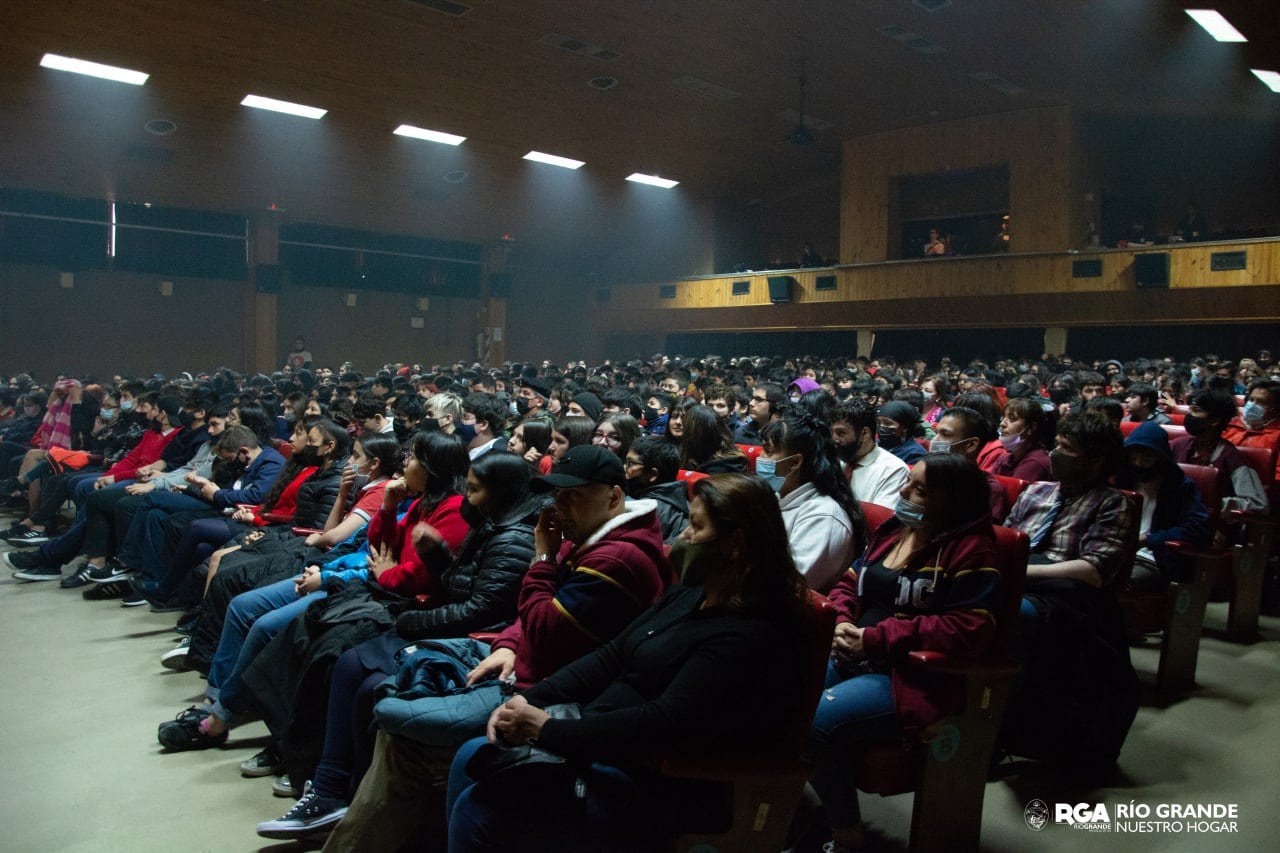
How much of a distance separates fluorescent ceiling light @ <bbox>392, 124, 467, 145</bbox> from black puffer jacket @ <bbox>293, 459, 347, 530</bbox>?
9812 millimetres

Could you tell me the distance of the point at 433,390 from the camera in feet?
28.8

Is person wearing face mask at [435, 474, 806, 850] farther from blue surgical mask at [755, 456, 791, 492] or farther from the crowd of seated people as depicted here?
blue surgical mask at [755, 456, 791, 492]

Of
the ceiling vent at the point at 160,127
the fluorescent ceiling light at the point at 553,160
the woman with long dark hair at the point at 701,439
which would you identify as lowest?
the woman with long dark hair at the point at 701,439

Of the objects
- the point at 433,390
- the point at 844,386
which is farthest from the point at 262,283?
the point at 844,386

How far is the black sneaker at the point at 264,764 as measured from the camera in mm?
2977

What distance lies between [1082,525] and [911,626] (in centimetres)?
115

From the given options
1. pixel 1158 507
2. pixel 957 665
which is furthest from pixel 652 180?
pixel 957 665

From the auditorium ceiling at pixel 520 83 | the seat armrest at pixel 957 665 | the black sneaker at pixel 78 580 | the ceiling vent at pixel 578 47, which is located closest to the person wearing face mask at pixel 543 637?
the seat armrest at pixel 957 665

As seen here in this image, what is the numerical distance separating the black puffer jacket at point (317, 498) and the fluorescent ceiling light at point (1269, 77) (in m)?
10.7

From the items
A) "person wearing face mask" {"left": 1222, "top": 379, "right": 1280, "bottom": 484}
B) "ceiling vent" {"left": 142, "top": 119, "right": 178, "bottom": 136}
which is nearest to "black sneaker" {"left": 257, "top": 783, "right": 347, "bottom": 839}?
"person wearing face mask" {"left": 1222, "top": 379, "right": 1280, "bottom": 484}

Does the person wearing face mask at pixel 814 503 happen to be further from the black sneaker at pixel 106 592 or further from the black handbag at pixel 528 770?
the black sneaker at pixel 106 592

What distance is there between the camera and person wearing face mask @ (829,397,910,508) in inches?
143

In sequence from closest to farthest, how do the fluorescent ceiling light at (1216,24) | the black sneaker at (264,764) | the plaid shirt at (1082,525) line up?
1. the plaid shirt at (1082,525)
2. the black sneaker at (264,764)
3. the fluorescent ceiling light at (1216,24)

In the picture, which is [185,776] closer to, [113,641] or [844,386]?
[113,641]
